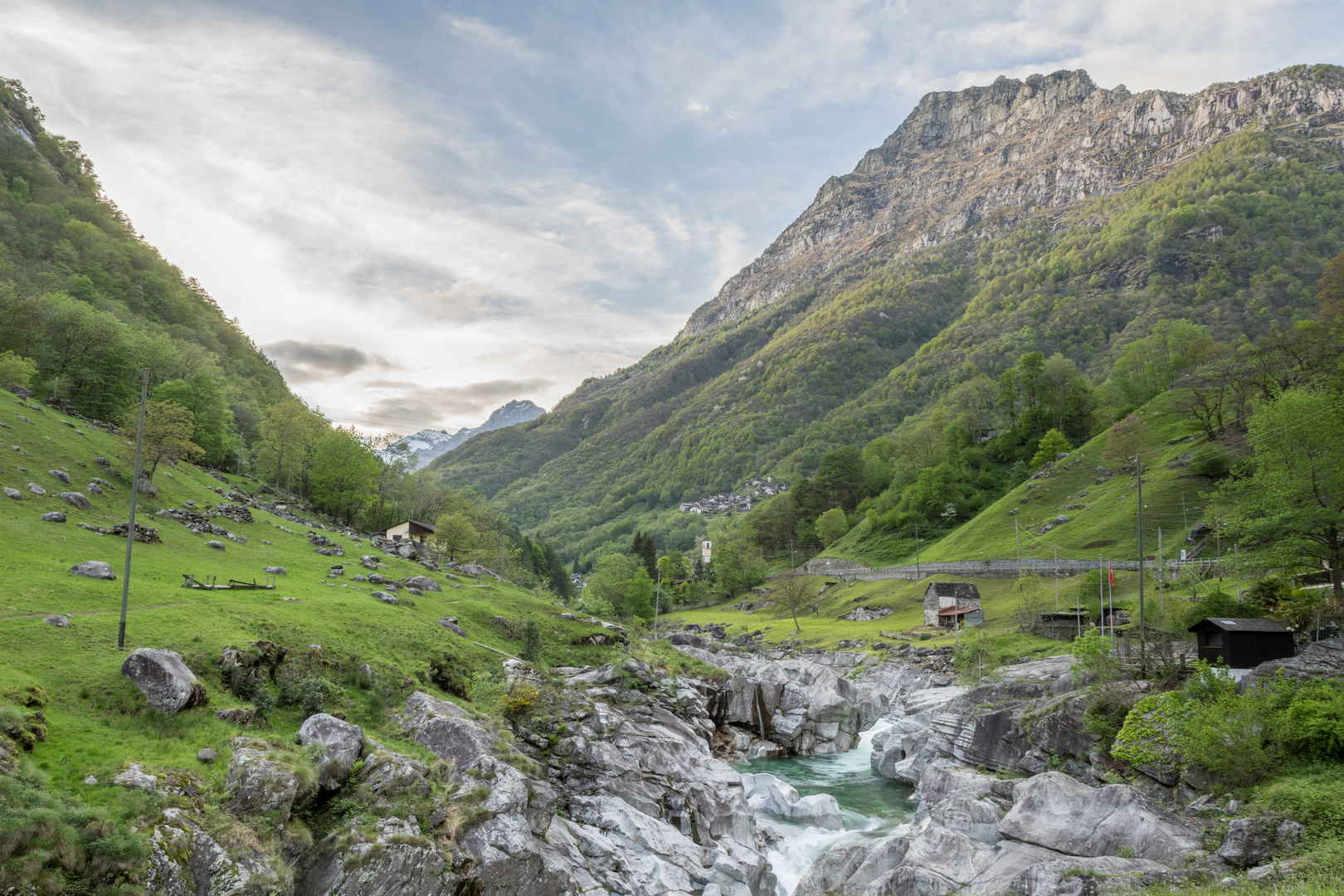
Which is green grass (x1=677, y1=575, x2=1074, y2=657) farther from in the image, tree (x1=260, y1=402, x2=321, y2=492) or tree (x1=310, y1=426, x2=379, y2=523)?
tree (x1=260, y1=402, x2=321, y2=492)

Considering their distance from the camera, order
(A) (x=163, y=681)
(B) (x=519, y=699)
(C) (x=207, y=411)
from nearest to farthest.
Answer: (A) (x=163, y=681) → (B) (x=519, y=699) → (C) (x=207, y=411)

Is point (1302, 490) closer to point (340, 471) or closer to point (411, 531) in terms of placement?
point (411, 531)

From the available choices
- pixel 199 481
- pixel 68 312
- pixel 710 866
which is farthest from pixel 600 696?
pixel 68 312

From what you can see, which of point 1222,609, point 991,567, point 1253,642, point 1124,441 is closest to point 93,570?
point 1253,642

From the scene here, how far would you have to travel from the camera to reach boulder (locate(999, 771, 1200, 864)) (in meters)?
24.3

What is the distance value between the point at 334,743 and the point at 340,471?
6591 centimetres

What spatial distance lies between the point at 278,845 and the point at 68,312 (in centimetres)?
7965

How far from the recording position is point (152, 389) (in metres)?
68.8

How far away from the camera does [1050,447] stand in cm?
12200

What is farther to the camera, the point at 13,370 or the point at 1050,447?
the point at 1050,447

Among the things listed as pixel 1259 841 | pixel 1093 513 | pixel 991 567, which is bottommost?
pixel 1259 841

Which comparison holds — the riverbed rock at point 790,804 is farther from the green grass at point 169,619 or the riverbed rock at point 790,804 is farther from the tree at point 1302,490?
the tree at point 1302,490

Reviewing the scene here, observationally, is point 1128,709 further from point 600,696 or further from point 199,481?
point 199,481

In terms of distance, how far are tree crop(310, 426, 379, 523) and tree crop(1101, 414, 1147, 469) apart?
4438 inches
